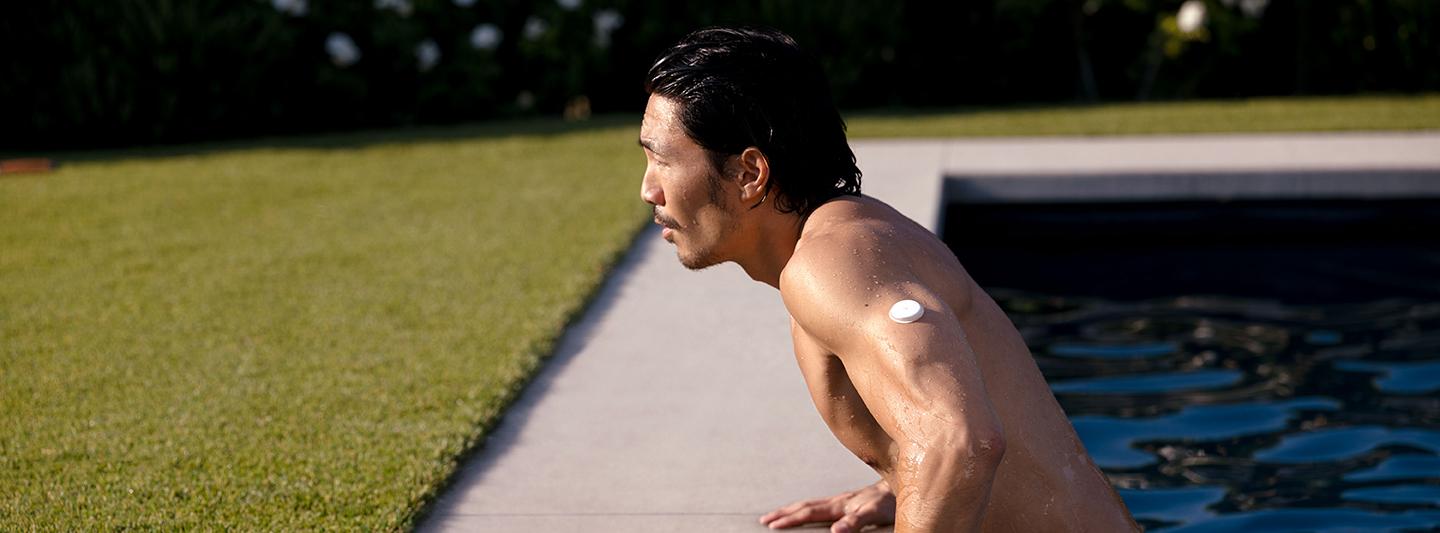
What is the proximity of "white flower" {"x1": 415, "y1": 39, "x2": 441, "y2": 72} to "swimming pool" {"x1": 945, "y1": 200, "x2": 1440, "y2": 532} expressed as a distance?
5.06 metres

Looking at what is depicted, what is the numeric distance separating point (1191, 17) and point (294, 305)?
286 inches

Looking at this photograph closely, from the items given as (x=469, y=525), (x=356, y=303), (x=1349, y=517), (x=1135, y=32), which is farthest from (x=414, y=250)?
(x=1135, y=32)

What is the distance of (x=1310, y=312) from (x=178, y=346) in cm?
412

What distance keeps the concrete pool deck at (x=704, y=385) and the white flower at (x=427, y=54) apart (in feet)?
15.3

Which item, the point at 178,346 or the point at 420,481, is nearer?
the point at 420,481

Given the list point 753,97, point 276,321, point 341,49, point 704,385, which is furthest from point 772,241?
point 341,49

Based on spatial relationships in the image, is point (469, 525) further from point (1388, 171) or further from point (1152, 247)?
point (1388, 171)

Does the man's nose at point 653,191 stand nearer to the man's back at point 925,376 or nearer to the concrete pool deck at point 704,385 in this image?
the man's back at point 925,376

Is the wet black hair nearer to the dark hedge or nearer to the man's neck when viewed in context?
the man's neck

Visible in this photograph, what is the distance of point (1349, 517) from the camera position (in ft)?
12.5

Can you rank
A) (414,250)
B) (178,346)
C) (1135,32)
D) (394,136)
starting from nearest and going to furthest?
(178,346) → (414,250) → (394,136) → (1135,32)

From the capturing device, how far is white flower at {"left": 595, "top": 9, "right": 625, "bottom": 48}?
11.3 metres

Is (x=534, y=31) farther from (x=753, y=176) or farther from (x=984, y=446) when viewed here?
(x=984, y=446)

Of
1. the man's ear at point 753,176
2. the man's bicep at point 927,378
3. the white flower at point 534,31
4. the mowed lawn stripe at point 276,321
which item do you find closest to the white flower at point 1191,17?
the mowed lawn stripe at point 276,321
